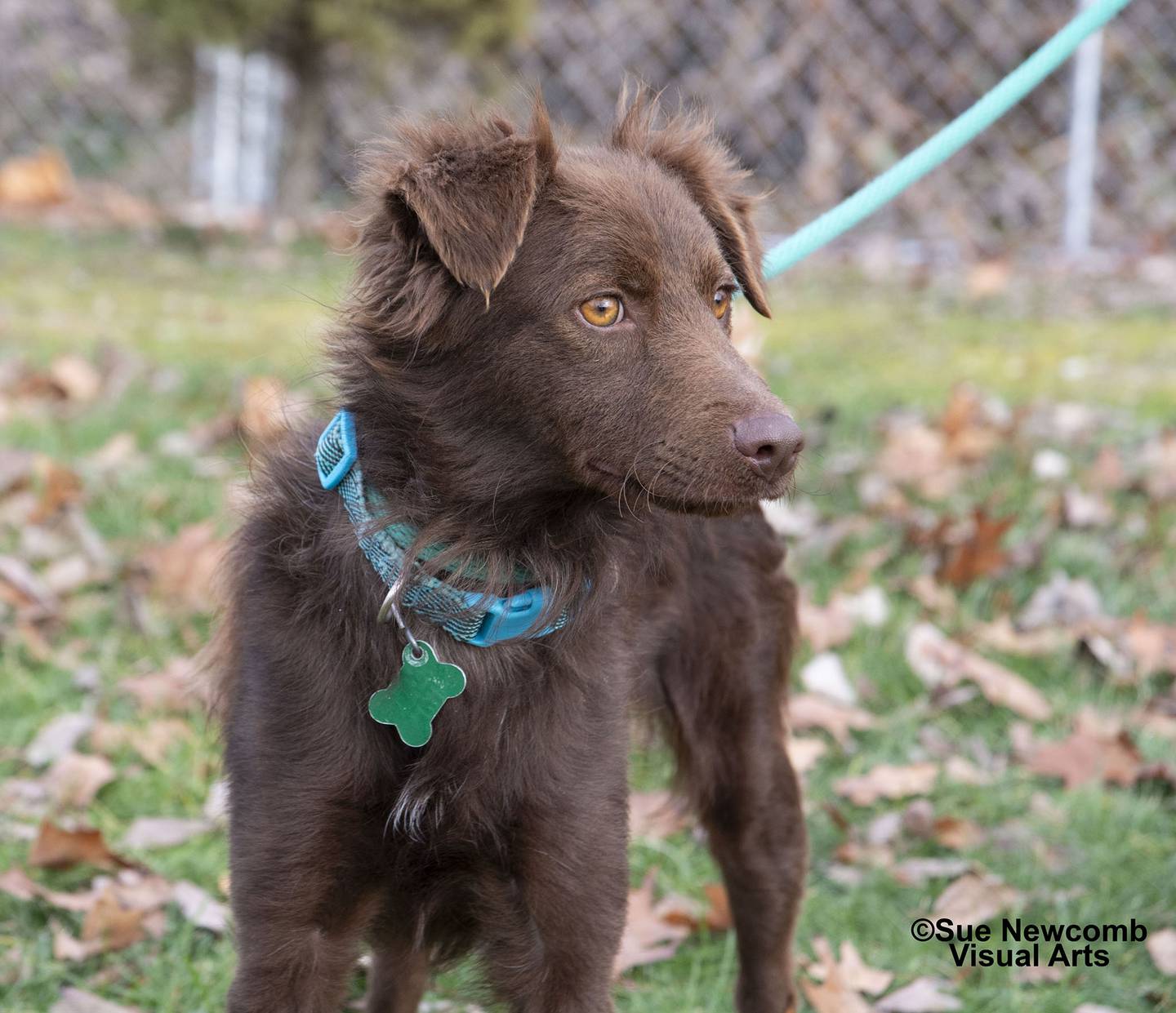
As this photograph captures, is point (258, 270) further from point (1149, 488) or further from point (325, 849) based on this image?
point (325, 849)

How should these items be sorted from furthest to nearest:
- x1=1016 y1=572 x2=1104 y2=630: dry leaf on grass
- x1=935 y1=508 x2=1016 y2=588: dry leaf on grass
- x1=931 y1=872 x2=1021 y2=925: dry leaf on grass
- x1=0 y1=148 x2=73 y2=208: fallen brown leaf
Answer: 1. x1=0 y1=148 x2=73 y2=208: fallen brown leaf
2. x1=935 y1=508 x2=1016 y2=588: dry leaf on grass
3. x1=1016 y1=572 x2=1104 y2=630: dry leaf on grass
4. x1=931 y1=872 x2=1021 y2=925: dry leaf on grass

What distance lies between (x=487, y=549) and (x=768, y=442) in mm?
525

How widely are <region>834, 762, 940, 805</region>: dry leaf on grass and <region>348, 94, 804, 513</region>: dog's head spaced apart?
5.92 ft

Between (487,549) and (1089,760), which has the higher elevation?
(1089,760)

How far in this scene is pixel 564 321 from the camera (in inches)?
93.0

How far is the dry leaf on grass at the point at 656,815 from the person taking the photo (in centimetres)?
334

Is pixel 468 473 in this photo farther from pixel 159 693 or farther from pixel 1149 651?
pixel 1149 651

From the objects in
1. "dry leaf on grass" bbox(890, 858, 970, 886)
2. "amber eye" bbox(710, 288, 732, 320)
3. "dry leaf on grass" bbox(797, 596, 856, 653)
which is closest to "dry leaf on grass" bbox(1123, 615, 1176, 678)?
"dry leaf on grass" bbox(797, 596, 856, 653)

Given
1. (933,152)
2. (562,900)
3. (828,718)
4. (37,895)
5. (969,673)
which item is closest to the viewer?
(562,900)

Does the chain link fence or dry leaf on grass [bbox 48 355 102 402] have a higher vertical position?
the chain link fence

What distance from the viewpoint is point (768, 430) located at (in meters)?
2.22

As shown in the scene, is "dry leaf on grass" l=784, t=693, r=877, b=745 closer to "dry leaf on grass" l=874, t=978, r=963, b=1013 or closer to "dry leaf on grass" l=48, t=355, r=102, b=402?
"dry leaf on grass" l=874, t=978, r=963, b=1013

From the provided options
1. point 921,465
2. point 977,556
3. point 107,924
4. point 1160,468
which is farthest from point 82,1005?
point 1160,468

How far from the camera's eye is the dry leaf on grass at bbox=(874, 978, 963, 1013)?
10.1 ft
